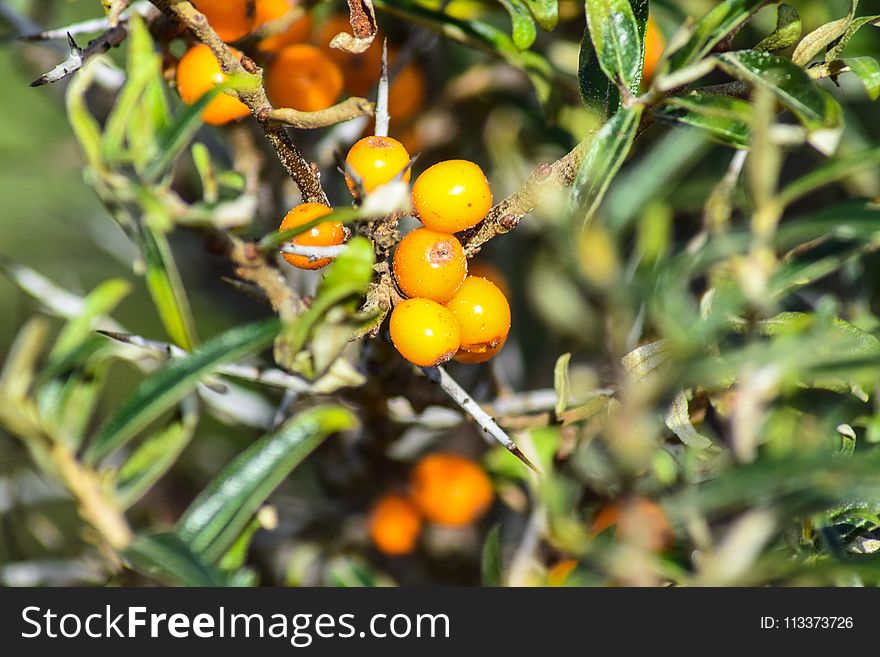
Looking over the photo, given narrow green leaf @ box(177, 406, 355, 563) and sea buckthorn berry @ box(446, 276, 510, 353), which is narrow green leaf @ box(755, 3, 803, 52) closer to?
sea buckthorn berry @ box(446, 276, 510, 353)

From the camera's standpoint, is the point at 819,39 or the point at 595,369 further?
the point at 595,369

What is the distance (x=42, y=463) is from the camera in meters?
0.87

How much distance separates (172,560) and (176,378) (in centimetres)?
17

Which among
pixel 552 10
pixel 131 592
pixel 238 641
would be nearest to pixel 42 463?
pixel 131 592

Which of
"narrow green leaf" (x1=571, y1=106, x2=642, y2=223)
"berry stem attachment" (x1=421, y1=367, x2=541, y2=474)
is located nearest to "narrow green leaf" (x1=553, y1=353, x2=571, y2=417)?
"berry stem attachment" (x1=421, y1=367, x2=541, y2=474)

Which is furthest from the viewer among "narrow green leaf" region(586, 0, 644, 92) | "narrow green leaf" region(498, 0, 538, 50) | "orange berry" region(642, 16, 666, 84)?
"orange berry" region(642, 16, 666, 84)

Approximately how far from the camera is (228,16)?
88cm

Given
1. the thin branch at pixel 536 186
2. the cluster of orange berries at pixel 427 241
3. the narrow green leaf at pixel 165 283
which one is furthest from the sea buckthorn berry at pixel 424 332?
the narrow green leaf at pixel 165 283

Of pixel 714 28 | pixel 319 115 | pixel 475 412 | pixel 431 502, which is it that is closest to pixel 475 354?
pixel 475 412

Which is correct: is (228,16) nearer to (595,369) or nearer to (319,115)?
(319,115)

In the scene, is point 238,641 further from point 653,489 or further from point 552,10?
point 552,10

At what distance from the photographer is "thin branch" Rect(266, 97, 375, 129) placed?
Result: 772 mm

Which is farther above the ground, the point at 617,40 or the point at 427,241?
the point at 617,40

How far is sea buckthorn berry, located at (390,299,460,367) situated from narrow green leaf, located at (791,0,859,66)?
0.46m
